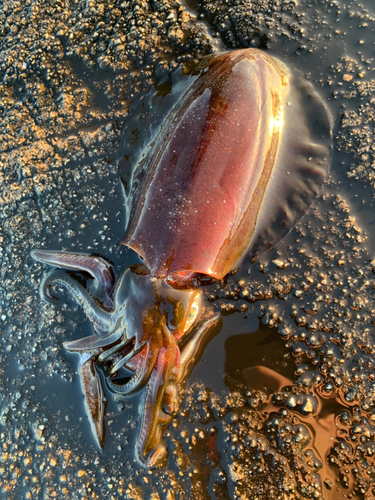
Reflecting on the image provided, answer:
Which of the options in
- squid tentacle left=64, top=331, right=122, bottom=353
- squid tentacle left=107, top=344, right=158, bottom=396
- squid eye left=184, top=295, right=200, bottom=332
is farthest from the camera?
squid eye left=184, top=295, right=200, bottom=332

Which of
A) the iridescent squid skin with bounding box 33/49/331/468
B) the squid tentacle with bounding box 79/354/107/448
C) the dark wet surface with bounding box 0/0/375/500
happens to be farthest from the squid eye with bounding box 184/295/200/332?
the squid tentacle with bounding box 79/354/107/448

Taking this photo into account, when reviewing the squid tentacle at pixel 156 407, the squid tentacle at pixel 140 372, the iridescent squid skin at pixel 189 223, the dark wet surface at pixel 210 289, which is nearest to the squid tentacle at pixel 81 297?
the iridescent squid skin at pixel 189 223

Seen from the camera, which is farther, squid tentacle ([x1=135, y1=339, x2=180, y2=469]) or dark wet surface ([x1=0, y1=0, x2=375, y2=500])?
dark wet surface ([x1=0, y1=0, x2=375, y2=500])

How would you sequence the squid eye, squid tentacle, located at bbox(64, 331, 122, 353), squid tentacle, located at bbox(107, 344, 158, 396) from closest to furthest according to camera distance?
squid tentacle, located at bbox(107, 344, 158, 396) → squid tentacle, located at bbox(64, 331, 122, 353) → the squid eye

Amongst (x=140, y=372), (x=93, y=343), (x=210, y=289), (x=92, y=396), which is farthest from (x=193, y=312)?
(x=92, y=396)

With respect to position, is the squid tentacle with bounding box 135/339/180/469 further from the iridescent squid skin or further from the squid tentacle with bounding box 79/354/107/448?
the squid tentacle with bounding box 79/354/107/448

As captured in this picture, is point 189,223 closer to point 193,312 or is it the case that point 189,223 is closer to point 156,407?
point 193,312

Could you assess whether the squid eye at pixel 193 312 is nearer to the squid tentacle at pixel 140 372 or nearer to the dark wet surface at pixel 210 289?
the dark wet surface at pixel 210 289
